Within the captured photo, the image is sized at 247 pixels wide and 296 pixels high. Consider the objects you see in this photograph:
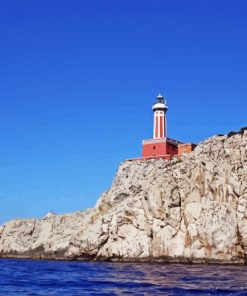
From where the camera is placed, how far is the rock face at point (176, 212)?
65312 millimetres

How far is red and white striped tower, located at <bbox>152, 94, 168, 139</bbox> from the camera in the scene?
91562mm

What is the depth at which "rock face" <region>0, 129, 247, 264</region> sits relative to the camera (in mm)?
65312

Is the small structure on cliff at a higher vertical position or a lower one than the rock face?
higher

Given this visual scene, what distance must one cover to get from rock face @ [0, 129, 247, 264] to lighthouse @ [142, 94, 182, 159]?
2.56 metres

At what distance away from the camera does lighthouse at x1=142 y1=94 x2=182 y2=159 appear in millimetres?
87375

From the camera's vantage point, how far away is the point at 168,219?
71188 millimetres

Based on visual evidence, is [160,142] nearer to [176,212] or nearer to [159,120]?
[159,120]

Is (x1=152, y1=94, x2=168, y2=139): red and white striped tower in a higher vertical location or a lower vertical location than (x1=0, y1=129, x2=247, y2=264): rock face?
higher

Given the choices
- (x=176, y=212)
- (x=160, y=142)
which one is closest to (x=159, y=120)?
(x=160, y=142)

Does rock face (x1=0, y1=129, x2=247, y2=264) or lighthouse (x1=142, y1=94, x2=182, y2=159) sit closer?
rock face (x1=0, y1=129, x2=247, y2=264)

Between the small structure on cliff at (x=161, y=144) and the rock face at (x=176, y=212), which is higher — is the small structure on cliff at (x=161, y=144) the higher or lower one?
the higher one

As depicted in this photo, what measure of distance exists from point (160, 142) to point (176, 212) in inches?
795

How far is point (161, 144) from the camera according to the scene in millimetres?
87750

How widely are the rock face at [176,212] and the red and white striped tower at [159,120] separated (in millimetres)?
7338
